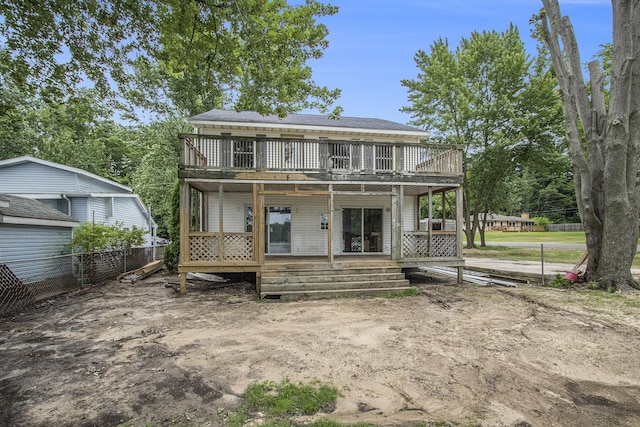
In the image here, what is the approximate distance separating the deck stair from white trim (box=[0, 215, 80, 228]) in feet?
24.5

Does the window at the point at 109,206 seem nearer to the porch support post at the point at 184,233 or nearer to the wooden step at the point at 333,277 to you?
the porch support post at the point at 184,233

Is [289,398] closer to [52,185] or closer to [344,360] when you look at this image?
[344,360]

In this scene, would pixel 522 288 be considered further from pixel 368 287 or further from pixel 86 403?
pixel 86 403

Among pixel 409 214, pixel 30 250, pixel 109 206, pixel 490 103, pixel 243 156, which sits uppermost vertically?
pixel 490 103

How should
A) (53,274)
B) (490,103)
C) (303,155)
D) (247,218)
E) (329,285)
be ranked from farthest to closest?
(490,103), (247,218), (53,274), (303,155), (329,285)

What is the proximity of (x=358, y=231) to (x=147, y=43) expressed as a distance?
32.1 feet

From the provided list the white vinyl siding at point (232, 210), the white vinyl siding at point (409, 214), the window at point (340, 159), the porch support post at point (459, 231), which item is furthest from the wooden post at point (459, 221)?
the white vinyl siding at point (232, 210)

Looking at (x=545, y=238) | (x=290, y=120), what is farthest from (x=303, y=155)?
(x=545, y=238)

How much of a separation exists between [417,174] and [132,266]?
13.1 meters

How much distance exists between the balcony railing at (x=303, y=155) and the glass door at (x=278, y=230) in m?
2.40

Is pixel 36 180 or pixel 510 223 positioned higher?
pixel 36 180

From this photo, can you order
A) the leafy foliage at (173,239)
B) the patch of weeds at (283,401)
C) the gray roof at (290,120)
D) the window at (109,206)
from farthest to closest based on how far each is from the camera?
the window at (109,206), the leafy foliage at (173,239), the gray roof at (290,120), the patch of weeds at (283,401)

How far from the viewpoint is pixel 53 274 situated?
11484mm

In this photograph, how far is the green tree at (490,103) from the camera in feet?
70.0
